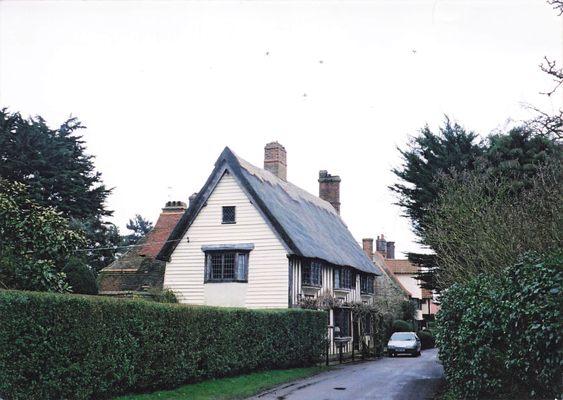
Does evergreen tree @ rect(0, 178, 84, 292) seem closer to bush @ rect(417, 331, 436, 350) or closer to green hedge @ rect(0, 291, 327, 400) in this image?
green hedge @ rect(0, 291, 327, 400)

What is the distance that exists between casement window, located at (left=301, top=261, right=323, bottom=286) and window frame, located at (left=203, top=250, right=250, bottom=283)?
9.22 ft

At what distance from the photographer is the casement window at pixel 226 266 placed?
2620 cm

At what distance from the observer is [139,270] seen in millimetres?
31625

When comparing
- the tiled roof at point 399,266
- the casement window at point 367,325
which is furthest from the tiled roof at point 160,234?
Answer: the tiled roof at point 399,266

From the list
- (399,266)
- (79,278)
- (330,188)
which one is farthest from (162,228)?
(399,266)

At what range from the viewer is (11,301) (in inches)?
391

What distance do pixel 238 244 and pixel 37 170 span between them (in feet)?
46.4

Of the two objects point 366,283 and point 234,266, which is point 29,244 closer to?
point 234,266

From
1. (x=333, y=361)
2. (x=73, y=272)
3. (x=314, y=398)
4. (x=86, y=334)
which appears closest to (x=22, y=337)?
(x=86, y=334)

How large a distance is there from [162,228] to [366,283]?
13.9 m

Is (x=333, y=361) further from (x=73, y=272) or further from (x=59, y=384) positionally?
(x=59, y=384)

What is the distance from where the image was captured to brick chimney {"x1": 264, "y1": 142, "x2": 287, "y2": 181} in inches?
1378

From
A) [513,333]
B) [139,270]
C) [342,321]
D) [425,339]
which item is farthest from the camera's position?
[425,339]

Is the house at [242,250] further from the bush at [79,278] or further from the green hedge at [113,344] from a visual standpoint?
the bush at [79,278]
